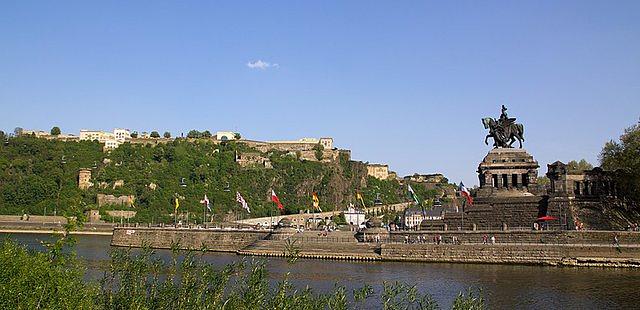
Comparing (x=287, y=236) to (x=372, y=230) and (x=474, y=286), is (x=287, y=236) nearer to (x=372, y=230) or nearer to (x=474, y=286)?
(x=372, y=230)

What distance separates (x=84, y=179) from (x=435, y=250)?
93.8m

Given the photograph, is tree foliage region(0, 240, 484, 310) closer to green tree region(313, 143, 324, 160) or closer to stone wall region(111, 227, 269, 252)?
stone wall region(111, 227, 269, 252)

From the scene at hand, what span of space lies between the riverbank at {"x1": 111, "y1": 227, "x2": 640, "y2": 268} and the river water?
5.65 ft

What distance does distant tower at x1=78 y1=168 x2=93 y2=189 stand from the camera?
124m

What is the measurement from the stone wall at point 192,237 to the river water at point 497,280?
1453cm

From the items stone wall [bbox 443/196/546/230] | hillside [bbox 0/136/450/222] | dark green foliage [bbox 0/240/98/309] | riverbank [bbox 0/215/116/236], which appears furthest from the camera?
hillside [bbox 0/136/450/222]

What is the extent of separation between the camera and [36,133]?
15688 centimetres

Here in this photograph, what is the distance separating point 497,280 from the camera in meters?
38.5

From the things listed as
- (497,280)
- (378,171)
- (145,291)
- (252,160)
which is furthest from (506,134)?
(378,171)

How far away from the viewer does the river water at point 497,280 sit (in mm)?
30953

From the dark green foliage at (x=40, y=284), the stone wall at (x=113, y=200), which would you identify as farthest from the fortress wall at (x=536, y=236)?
the stone wall at (x=113, y=200)

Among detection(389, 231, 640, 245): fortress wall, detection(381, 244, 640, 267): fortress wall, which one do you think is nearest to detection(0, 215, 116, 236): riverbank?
detection(389, 231, 640, 245): fortress wall

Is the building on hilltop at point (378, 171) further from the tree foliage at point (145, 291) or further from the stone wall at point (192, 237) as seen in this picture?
the tree foliage at point (145, 291)

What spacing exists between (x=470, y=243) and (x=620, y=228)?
13.7 m
